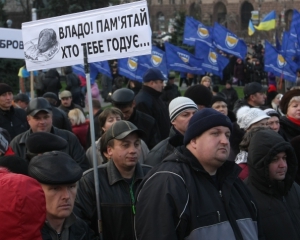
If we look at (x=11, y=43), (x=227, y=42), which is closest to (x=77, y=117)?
(x=11, y=43)

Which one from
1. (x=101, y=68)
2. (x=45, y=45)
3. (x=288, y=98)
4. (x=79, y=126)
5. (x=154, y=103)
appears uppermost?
(x=45, y=45)

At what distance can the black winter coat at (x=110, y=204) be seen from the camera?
15.8 feet

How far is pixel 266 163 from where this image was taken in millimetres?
4695

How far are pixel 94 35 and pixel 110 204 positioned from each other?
148cm

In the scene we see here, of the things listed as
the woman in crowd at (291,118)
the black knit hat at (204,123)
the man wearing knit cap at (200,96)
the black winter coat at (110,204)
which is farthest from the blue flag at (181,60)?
the black knit hat at (204,123)

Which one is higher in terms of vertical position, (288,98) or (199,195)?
(288,98)

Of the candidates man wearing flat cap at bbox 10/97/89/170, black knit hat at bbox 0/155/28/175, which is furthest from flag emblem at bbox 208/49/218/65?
black knit hat at bbox 0/155/28/175

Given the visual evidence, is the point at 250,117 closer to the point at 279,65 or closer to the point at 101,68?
the point at 101,68

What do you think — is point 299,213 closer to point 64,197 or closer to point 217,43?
point 64,197

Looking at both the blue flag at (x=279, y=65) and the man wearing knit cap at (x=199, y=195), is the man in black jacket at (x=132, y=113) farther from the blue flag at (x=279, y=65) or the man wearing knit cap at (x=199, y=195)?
the blue flag at (x=279, y=65)

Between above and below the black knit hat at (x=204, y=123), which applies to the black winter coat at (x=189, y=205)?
below

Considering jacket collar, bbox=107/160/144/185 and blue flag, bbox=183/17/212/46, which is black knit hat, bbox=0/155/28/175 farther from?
blue flag, bbox=183/17/212/46

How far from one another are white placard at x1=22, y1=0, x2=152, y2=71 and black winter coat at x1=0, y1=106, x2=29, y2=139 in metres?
3.08

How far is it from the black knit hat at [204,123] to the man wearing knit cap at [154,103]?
4626 millimetres
